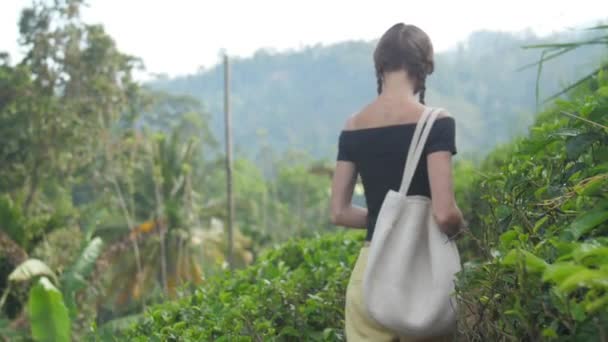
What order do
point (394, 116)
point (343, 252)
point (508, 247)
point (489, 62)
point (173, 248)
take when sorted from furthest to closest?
1. point (489, 62)
2. point (173, 248)
3. point (343, 252)
4. point (394, 116)
5. point (508, 247)

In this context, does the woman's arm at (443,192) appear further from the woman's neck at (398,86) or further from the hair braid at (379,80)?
the hair braid at (379,80)

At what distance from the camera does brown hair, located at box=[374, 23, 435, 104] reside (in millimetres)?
2510

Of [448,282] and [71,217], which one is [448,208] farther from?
[71,217]

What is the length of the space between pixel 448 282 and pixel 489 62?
520ft

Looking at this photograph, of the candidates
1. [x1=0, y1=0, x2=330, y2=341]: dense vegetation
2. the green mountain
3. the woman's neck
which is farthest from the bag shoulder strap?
the green mountain

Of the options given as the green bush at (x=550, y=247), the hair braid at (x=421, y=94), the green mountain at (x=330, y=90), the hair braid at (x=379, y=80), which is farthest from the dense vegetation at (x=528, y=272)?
the green mountain at (x=330, y=90)

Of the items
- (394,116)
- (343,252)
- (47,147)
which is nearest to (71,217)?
(47,147)

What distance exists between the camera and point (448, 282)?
229 cm

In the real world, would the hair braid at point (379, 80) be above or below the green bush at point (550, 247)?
above

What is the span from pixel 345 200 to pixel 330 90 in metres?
160

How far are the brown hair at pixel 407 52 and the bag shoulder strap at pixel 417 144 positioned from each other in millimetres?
155

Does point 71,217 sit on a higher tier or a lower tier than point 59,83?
lower

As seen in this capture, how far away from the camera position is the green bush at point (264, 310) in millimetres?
3098

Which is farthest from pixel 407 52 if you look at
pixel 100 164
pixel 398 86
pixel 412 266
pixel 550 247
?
pixel 100 164
